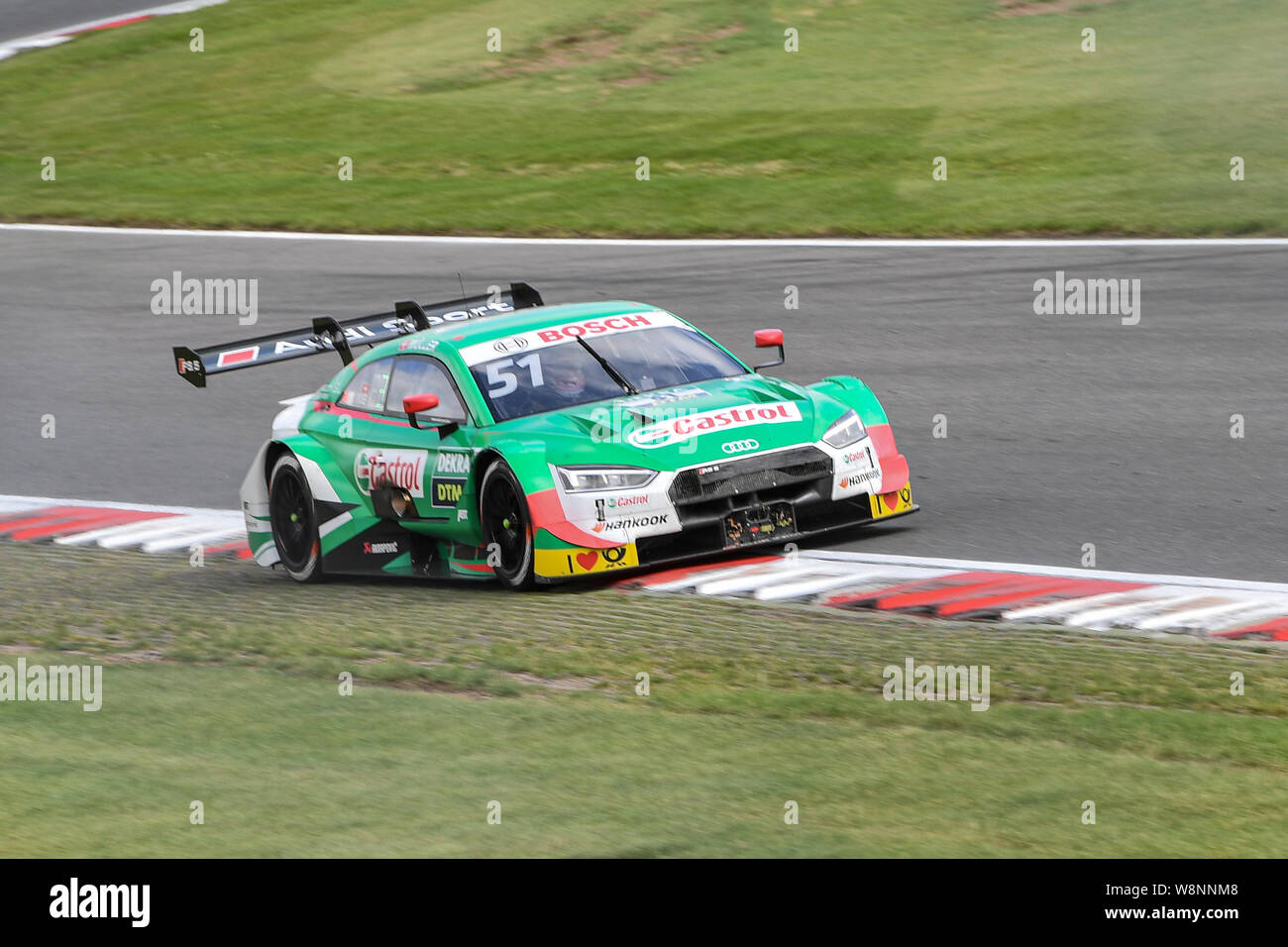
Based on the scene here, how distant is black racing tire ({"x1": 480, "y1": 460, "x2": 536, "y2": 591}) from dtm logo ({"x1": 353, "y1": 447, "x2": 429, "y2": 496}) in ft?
1.96

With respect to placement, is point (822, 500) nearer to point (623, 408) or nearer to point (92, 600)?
point (623, 408)

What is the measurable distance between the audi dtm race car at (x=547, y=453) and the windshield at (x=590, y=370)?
11 millimetres

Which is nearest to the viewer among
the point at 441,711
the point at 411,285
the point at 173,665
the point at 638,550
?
the point at 441,711

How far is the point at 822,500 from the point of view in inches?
399

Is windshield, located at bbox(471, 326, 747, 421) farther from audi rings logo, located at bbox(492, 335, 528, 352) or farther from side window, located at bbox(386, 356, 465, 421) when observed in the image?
side window, located at bbox(386, 356, 465, 421)

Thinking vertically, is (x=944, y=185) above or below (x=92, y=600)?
above

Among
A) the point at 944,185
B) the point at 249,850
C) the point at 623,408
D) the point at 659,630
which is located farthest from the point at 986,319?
the point at 249,850

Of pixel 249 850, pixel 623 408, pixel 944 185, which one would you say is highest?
pixel 944 185

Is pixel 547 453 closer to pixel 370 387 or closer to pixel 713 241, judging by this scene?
pixel 370 387

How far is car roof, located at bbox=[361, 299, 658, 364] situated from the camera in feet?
35.4

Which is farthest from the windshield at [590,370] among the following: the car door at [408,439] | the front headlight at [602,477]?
the front headlight at [602,477]

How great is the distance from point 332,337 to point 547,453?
2376 mm

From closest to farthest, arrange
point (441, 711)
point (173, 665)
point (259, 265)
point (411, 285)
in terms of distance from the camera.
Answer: point (441, 711), point (173, 665), point (411, 285), point (259, 265)
